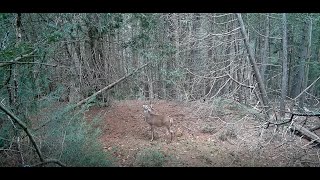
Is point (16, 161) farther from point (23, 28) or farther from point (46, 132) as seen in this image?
point (23, 28)

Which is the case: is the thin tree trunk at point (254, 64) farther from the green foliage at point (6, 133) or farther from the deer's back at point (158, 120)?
the green foliage at point (6, 133)

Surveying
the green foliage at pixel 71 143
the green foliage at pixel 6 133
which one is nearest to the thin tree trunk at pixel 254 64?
the green foliage at pixel 71 143

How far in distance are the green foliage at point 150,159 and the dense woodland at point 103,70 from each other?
52 cm

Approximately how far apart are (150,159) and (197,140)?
1677mm

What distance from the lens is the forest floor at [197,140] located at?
3918 millimetres

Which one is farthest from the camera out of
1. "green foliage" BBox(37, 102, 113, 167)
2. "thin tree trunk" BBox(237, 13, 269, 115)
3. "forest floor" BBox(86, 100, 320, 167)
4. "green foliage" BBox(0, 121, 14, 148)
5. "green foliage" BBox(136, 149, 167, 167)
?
"thin tree trunk" BBox(237, 13, 269, 115)

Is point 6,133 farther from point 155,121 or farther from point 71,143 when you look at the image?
point 155,121

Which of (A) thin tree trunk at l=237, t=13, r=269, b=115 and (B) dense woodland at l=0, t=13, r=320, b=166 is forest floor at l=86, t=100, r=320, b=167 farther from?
(A) thin tree trunk at l=237, t=13, r=269, b=115

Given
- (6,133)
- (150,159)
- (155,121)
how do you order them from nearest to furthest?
1. (6,133)
2. (150,159)
3. (155,121)

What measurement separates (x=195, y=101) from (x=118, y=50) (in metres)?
1.99

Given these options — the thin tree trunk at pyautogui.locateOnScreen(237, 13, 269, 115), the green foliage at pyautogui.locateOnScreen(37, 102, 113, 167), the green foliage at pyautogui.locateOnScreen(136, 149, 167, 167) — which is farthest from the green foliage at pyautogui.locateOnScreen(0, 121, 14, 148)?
the thin tree trunk at pyautogui.locateOnScreen(237, 13, 269, 115)

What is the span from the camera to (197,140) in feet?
17.7

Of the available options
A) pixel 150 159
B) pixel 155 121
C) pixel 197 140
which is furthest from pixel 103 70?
pixel 150 159

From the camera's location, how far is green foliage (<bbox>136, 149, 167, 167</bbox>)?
12.2 feet
